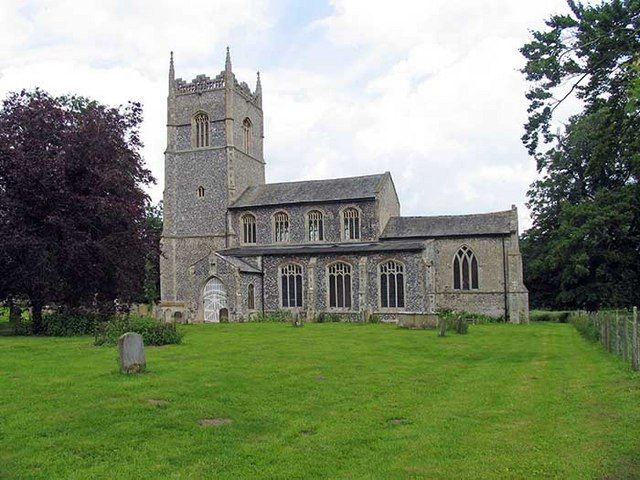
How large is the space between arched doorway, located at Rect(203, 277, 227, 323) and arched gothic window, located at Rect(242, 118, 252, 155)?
1298 centimetres

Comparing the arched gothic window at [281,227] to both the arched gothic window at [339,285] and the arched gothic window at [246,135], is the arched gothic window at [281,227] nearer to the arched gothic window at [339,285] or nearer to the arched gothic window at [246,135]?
the arched gothic window at [339,285]

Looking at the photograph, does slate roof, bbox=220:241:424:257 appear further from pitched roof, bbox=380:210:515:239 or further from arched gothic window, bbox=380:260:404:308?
pitched roof, bbox=380:210:515:239

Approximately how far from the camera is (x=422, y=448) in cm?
802

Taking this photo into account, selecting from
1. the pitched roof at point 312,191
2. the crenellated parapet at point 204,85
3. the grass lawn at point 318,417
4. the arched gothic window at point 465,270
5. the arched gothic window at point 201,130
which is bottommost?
the grass lawn at point 318,417

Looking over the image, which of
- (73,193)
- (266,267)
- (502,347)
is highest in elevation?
(73,193)

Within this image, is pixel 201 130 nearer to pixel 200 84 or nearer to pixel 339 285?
pixel 200 84

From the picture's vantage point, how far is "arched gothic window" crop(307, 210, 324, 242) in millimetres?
40219

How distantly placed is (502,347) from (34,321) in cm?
1907

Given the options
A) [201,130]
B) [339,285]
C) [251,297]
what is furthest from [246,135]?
[339,285]

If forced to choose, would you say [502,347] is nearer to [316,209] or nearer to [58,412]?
[58,412]

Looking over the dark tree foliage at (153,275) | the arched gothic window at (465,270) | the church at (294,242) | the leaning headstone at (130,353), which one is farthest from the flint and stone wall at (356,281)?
the leaning headstone at (130,353)

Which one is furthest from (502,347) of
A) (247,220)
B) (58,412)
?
(247,220)

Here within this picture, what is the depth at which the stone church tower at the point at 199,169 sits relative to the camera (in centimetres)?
4266

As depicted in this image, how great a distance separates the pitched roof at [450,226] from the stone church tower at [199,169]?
39.2 feet
